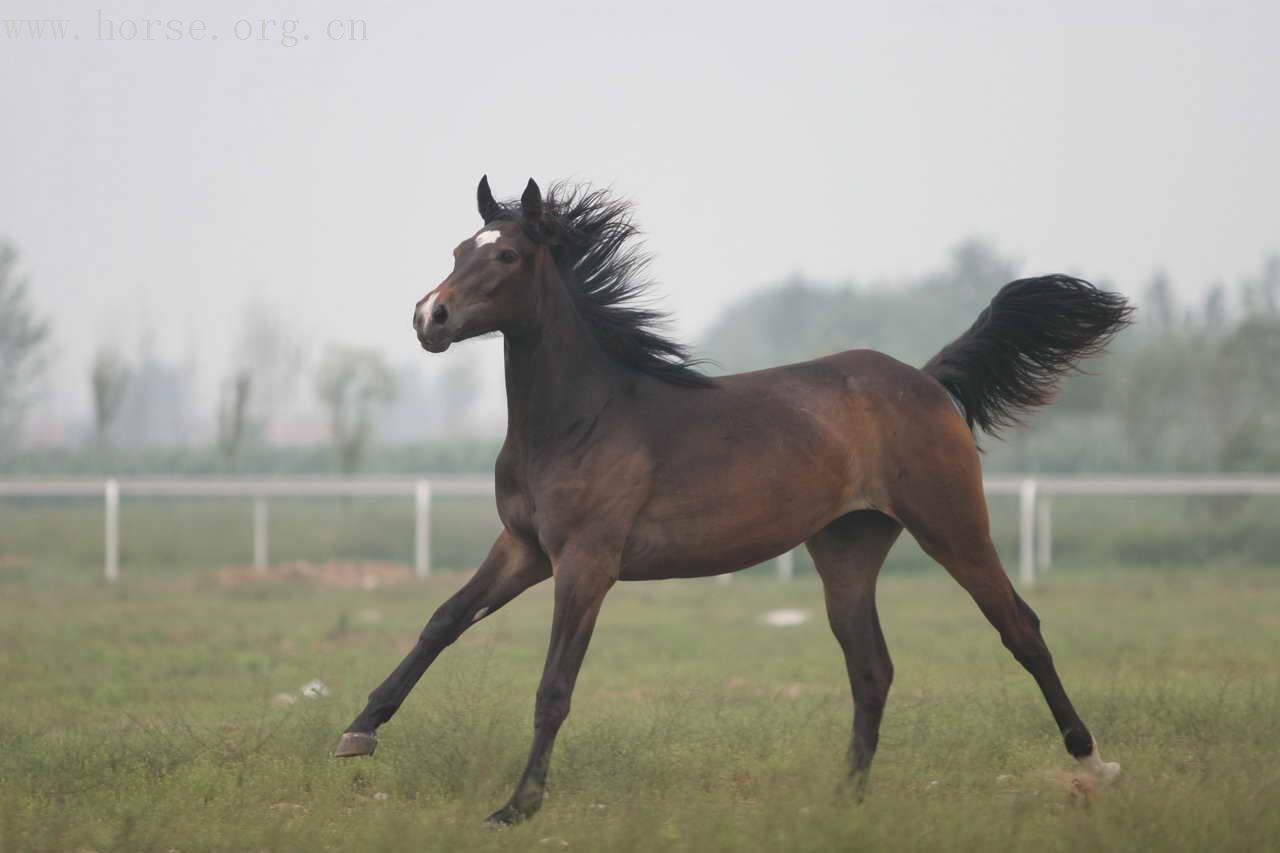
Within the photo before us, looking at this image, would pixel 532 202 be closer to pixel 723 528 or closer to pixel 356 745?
pixel 723 528

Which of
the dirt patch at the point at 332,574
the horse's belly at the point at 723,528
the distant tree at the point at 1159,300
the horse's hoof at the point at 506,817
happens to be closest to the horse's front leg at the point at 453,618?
the horse's belly at the point at 723,528

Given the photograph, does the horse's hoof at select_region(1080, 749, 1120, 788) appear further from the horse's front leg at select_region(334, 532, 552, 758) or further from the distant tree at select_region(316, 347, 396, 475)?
the distant tree at select_region(316, 347, 396, 475)

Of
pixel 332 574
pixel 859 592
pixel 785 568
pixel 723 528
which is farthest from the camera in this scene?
pixel 785 568

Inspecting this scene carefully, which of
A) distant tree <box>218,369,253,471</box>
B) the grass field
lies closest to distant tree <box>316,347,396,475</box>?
distant tree <box>218,369,253,471</box>

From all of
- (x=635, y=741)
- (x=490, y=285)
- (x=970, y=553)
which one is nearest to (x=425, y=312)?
(x=490, y=285)

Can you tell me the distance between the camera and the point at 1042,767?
260 inches

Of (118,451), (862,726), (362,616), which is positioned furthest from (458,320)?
(118,451)

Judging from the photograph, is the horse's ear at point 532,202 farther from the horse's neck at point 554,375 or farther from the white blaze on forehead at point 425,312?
the white blaze on forehead at point 425,312

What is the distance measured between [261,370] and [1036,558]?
2810 cm

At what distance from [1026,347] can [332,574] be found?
12919 mm

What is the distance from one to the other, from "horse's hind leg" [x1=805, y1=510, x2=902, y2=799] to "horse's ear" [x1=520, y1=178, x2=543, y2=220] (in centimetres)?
A: 184

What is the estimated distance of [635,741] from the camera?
691 centimetres

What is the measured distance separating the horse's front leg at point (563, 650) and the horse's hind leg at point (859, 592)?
1295 mm

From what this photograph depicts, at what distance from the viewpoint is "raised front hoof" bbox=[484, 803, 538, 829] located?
5387 mm
